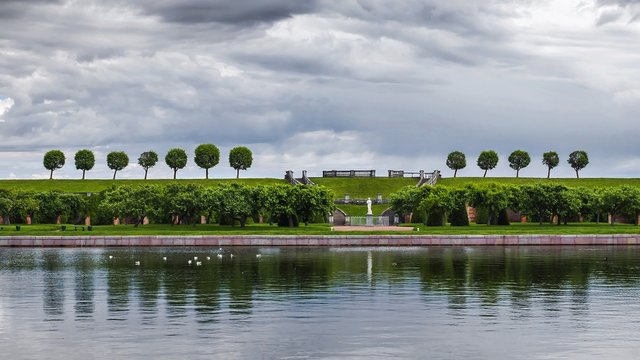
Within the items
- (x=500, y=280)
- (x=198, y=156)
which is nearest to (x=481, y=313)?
(x=500, y=280)

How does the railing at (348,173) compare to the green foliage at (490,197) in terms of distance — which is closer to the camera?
the green foliage at (490,197)

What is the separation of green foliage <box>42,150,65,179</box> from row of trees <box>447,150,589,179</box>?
72061mm

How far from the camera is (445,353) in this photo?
32.2 m

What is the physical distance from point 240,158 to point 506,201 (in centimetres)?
6293

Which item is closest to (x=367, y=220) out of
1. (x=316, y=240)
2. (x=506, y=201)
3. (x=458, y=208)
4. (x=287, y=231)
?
(x=458, y=208)

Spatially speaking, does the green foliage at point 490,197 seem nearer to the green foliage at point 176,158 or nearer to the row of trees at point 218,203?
the row of trees at point 218,203

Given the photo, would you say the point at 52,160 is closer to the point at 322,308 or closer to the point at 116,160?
the point at 116,160

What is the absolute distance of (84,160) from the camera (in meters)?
166

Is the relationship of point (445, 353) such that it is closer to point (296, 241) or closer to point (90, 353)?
point (90, 353)

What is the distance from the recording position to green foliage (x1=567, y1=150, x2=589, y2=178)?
167m

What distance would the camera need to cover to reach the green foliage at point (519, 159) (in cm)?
Result: 16575

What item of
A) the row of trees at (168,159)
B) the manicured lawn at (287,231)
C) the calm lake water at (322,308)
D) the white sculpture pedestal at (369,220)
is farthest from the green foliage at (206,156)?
the calm lake water at (322,308)

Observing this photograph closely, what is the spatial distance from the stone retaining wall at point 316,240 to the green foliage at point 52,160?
74.0 meters

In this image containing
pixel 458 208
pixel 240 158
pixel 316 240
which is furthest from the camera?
pixel 240 158
